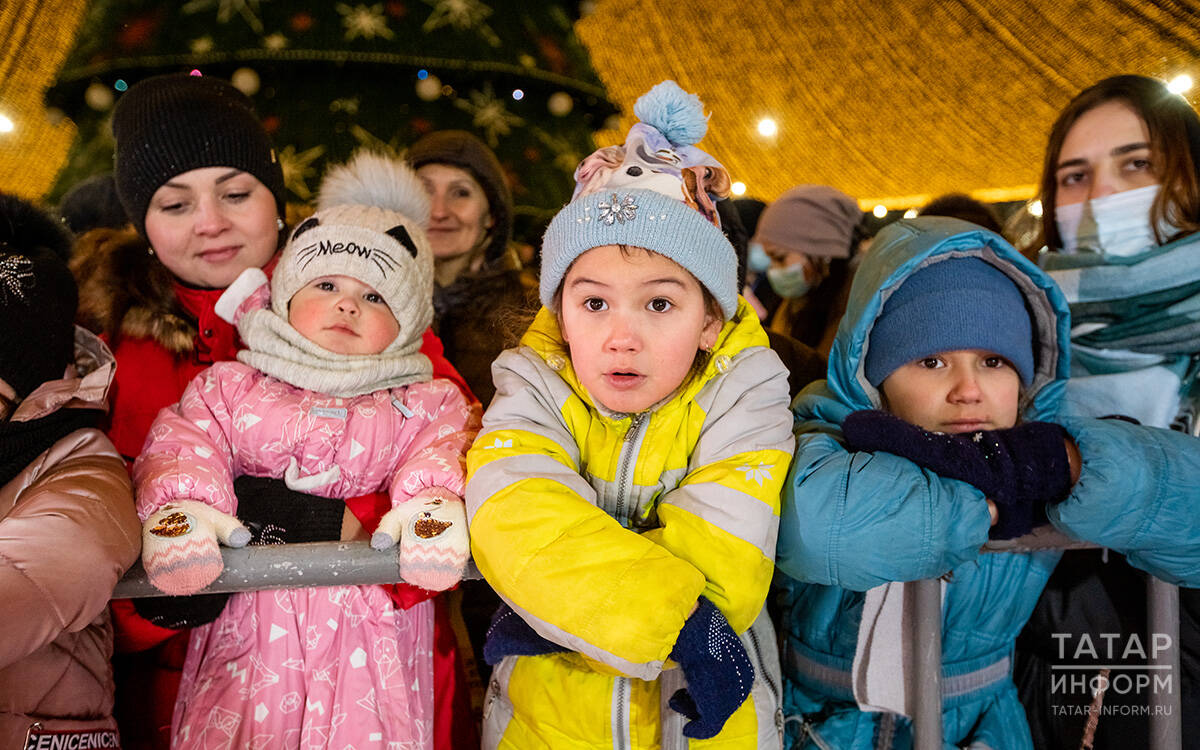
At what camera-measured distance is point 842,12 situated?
4488mm

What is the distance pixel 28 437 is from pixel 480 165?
4.18 ft

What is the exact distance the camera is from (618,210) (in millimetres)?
1054

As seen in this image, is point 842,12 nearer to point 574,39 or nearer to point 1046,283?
point 574,39

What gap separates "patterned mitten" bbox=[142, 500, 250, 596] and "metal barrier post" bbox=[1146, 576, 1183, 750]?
3.83ft

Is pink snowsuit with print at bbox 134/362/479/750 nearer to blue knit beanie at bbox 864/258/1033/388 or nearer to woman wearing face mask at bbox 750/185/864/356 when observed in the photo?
blue knit beanie at bbox 864/258/1033/388

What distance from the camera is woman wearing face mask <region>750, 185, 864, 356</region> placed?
234 centimetres

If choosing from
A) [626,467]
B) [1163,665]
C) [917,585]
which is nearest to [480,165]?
[626,467]

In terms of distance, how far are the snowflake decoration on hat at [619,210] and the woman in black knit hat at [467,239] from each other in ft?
2.49

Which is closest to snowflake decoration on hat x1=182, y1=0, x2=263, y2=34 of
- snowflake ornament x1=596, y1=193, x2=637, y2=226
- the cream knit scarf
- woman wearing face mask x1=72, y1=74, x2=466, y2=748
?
woman wearing face mask x1=72, y1=74, x2=466, y2=748

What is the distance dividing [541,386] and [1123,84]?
126 cm

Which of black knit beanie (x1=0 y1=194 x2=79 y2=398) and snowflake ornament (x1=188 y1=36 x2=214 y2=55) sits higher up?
snowflake ornament (x1=188 y1=36 x2=214 y2=55)

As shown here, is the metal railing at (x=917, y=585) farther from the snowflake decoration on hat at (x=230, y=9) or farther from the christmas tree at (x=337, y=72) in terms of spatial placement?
the snowflake decoration on hat at (x=230, y=9)

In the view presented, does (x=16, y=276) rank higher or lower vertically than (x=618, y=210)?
lower

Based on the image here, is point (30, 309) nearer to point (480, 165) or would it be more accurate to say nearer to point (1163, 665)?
point (480, 165)
